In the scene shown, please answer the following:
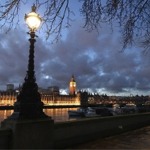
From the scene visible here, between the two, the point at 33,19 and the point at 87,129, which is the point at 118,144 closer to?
the point at 87,129

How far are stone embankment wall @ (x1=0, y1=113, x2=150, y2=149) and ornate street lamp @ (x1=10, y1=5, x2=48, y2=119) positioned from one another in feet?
3.18

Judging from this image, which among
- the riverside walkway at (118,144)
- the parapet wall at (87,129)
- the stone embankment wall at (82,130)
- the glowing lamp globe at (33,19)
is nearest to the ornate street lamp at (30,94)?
the glowing lamp globe at (33,19)

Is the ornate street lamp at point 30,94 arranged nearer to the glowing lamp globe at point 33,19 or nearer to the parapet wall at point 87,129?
the glowing lamp globe at point 33,19

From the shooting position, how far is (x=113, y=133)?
57.2ft

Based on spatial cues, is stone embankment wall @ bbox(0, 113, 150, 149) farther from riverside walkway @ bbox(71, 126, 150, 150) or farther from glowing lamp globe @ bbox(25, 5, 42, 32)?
glowing lamp globe @ bbox(25, 5, 42, 32)

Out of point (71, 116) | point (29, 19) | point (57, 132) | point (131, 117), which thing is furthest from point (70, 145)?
point (71, 116)

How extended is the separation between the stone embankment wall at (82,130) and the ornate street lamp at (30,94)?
0.97 metres

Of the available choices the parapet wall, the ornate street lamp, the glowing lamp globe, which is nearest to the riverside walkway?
the parapet wall

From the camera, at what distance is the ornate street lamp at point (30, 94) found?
11.4 metres

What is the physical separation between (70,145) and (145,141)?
12.2 ft

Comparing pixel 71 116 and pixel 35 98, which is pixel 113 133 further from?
pixel 71 116

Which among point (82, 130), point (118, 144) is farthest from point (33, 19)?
point (118, 144)

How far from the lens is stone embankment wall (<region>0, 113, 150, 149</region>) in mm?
11859

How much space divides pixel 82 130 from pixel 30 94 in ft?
11.9
